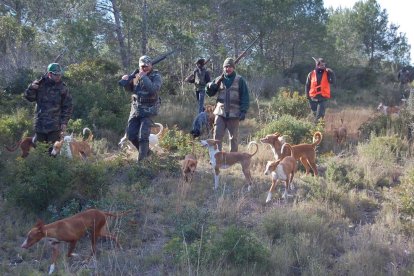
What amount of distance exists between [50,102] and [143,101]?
1452 mm

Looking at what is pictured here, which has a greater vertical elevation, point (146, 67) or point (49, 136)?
point (146, 67)

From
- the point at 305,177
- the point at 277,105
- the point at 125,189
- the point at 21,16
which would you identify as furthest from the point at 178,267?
the point at 21,16

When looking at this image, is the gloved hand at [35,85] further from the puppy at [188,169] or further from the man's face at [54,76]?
the puppy at [188,169]

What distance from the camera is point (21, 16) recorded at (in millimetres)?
20906

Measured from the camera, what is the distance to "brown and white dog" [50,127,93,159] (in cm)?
760

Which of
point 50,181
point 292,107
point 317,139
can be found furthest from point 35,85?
point 292,107

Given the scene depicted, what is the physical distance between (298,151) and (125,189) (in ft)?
9.64

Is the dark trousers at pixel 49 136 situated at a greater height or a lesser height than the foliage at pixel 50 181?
greater

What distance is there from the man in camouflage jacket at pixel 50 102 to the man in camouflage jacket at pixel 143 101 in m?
0.99

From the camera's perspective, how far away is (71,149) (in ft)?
27.7

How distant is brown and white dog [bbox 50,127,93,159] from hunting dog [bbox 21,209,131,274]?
7.03ft

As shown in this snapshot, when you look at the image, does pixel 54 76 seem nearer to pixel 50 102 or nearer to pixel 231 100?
pixel 50 102

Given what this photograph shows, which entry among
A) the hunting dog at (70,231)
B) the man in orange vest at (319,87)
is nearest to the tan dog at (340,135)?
the man in orange vest at (319,87)

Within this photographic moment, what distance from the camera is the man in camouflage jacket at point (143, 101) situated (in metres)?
8.00
